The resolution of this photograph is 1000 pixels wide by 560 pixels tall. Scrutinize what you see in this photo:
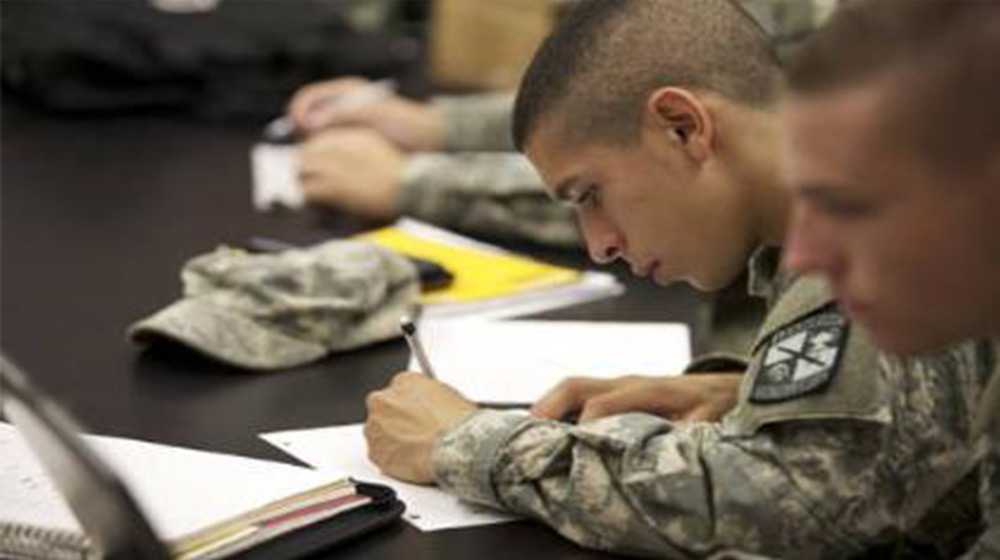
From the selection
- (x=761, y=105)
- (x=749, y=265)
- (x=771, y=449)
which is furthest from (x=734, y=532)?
(x=761, y=105)

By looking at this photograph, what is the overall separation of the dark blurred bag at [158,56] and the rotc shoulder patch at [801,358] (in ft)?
5.47

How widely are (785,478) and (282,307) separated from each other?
656 millimetres

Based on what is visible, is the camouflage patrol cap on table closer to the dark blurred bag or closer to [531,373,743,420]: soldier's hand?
[531,373,743,420]: soldier's hand

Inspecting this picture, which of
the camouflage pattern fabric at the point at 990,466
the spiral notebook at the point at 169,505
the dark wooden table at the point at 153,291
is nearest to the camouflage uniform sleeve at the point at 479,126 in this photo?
the dark wooden table at the point at 153,291

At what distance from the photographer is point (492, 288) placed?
191 cm

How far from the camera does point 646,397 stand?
4.84 ft

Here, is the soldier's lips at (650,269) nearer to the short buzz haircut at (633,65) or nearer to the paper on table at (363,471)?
the short buzz haircut at (633,65)

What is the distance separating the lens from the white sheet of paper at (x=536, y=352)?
1.63m

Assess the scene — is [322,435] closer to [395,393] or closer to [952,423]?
[395,393]

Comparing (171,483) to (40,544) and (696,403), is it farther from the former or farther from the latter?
(696,403)

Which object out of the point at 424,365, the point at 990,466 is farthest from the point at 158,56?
the point at 990,466

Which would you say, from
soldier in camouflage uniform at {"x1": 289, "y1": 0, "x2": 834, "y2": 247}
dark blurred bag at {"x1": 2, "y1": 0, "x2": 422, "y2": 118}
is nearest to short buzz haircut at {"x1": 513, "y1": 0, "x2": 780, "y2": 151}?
soldier in camouflage uniform at {"x1": 289, "y1": 0, "x2": 834, "y2": 247}

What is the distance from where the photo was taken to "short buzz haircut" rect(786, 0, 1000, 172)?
3.07ft

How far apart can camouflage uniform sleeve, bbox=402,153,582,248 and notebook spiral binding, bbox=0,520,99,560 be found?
3.53ft
